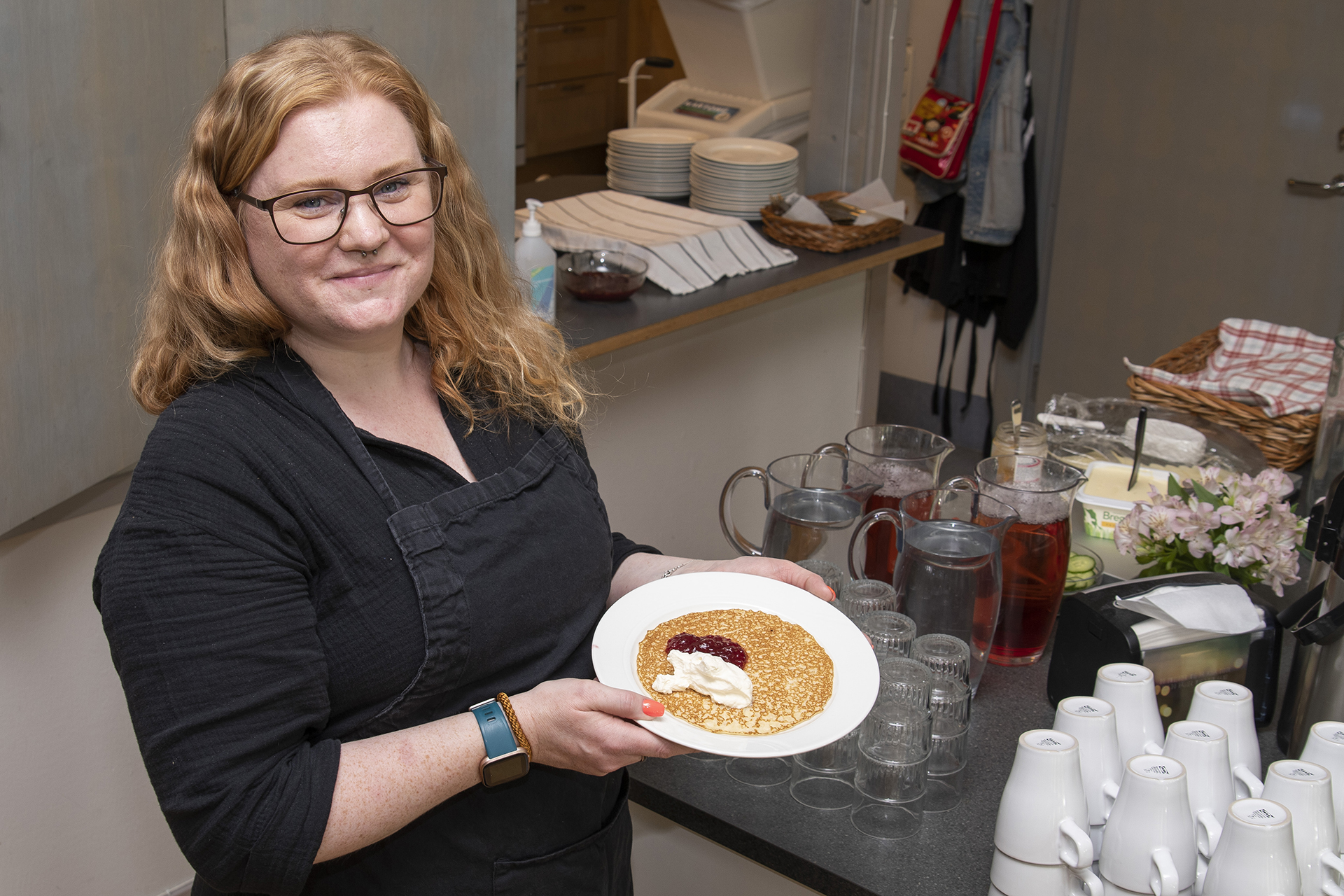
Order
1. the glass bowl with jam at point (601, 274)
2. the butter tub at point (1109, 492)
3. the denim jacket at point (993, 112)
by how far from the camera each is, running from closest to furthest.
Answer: the butter tub at point (1109, 492) < the glass bowl with jam at point (601, 274) < the denim jacket at point (993, 112)

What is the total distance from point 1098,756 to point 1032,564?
1.26ft

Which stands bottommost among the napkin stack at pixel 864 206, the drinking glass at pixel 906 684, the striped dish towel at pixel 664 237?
the drinking glass at pixel 906 684

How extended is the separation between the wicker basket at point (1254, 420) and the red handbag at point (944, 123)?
1.95 metres

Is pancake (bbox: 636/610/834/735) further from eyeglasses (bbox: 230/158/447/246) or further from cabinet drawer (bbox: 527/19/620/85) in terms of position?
cabinet drawer (bbox: 527/19/620/85)

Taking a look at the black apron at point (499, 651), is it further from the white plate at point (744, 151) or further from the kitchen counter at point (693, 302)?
the white plate at point (744, 151)

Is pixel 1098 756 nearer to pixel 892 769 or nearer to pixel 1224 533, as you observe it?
pixel 892 769

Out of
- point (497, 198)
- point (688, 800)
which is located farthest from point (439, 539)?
point (497, 198)

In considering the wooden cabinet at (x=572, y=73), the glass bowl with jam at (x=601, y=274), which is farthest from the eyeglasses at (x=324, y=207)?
the wooden cabinet at (x=572, y=73)

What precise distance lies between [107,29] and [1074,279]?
11.2ft

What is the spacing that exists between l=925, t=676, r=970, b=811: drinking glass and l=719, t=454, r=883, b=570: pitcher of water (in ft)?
0.78

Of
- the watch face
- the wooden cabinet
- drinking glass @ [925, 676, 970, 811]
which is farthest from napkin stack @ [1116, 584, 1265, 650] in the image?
the wooden cabinet

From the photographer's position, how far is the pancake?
3.57ft

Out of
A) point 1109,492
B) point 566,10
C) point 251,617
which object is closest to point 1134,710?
point 1109,492

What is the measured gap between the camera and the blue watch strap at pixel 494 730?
101 cm
